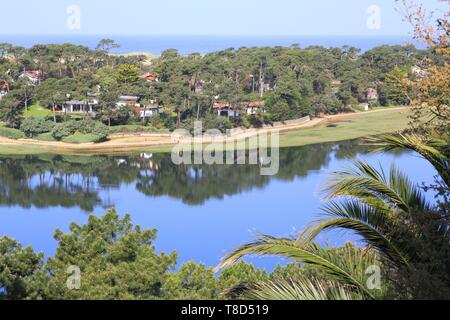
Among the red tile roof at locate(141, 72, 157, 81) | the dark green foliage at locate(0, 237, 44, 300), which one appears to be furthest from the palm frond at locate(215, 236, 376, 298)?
the red tile roof at locate(141, 72, 157, 81)

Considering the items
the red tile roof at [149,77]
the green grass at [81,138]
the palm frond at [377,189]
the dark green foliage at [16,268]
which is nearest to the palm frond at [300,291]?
the palm frond at [377,189]

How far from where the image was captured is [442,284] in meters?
2.22

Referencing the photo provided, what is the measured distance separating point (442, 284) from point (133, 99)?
2199 cm

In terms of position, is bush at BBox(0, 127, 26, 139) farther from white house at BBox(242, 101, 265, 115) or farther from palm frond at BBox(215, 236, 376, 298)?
palm frond at BBox(215, 236, 376, 298)

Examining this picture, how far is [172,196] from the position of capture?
14.3 metres

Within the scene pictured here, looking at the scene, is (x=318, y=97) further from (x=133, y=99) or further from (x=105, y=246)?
(x=105, y=246)

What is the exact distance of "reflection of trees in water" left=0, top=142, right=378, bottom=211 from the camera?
14250mm

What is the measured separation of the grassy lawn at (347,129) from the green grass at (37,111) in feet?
27.2

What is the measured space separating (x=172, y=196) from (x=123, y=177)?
2.30 m

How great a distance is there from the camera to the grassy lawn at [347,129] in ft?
70.3

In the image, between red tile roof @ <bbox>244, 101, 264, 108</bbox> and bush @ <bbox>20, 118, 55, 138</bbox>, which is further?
red tile roof @ <bbox>244, 101, 264, 108</bbox>

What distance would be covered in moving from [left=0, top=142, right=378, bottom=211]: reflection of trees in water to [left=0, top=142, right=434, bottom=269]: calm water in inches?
0.9

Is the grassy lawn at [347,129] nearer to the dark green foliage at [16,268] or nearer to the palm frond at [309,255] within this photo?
Result: the dark green foliage at [16,268]
